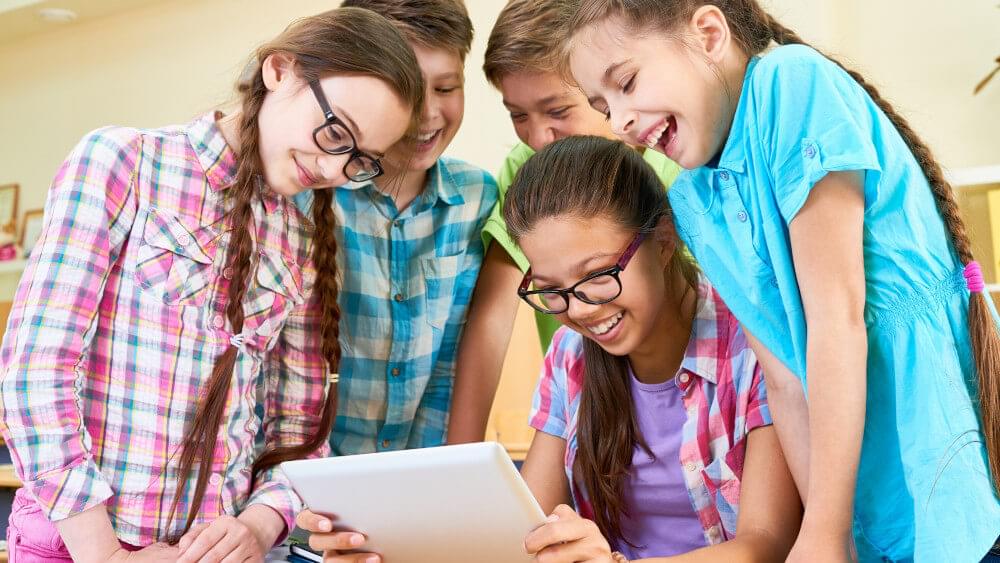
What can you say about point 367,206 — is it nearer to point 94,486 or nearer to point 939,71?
point 94,486

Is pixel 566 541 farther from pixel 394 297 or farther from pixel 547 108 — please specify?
pixel 547 108

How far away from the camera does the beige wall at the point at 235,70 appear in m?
3.68

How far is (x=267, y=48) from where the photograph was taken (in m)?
1.50

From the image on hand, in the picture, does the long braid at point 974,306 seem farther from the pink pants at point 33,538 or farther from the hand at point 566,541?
the pink pants at point 33,538

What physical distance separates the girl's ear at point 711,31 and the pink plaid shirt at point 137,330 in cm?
72

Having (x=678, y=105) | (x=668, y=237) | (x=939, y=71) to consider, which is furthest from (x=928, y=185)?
(x=939, y=71)

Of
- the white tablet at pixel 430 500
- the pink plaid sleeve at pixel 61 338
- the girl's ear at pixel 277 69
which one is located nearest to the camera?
the white tablet at pixel 430 500

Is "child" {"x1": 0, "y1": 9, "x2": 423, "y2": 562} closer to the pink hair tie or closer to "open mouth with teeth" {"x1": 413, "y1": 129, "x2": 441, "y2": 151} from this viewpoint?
"open mouth with teeth" {"x1": 413, "y1": 129, "x2": 441, "y2": 151}

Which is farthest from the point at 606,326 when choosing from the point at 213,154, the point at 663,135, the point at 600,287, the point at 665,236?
the point at 213,154

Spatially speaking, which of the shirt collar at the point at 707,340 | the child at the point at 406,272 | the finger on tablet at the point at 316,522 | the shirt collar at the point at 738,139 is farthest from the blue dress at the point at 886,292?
the child at the point at 406,272

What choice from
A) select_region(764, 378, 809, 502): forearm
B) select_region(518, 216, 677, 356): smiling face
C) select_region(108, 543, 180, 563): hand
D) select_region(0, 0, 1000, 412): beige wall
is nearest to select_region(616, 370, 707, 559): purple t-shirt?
select_region(518, 216, 677, 356): smiling face

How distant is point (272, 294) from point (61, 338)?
33 centimetres

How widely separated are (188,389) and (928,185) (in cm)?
103

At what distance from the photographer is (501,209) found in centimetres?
185
